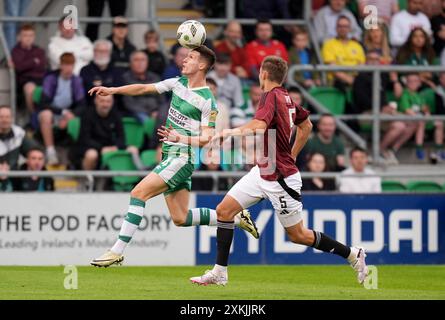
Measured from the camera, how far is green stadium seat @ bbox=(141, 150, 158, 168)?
17969 mm

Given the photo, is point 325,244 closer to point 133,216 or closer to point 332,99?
point 133,216

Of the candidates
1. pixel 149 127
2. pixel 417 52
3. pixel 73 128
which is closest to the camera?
pixel 73 128

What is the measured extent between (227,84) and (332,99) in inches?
76.1

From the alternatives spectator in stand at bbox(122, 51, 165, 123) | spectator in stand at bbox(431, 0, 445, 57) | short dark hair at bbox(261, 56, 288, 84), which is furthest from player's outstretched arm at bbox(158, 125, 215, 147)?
spectator in stand at bbox(431, 0, 445, 57)

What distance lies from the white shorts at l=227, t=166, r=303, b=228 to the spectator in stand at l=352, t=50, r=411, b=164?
7.26 metres

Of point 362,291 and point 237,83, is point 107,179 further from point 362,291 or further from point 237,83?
point 362,291

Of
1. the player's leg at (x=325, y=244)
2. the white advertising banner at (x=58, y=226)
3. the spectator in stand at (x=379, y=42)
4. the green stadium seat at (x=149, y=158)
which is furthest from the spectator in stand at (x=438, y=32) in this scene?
the player's leg at (x=325, y=244)

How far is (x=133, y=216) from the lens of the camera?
42.6 ft

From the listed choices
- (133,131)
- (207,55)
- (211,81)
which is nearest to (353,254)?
(207,55)

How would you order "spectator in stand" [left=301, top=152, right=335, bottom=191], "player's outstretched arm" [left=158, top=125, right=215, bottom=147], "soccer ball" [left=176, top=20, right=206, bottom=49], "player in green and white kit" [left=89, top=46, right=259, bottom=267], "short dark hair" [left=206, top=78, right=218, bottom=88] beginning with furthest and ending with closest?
"short dark hair" [left=206, top=78, right=218, bottom=88] → "spectator in stand" [left=301, top=152, right=335, bottom=191] → "soccer ball" [left=176, top=20, right=206, bottom=49] → "player in green and white kit" [left=89, top=46, right=259, bottom=267] → "player's outstretched arm" [left=158, top=125, right=215, bottom=147]

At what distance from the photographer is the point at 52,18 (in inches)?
778

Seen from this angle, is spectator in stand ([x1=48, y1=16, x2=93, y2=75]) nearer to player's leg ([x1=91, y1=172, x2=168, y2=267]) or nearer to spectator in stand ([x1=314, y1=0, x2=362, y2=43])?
spectator in stand ([x1=314, y1=0, x2=362, y2=43])

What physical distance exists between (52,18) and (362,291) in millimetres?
8721

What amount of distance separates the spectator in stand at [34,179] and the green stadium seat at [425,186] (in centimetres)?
525
